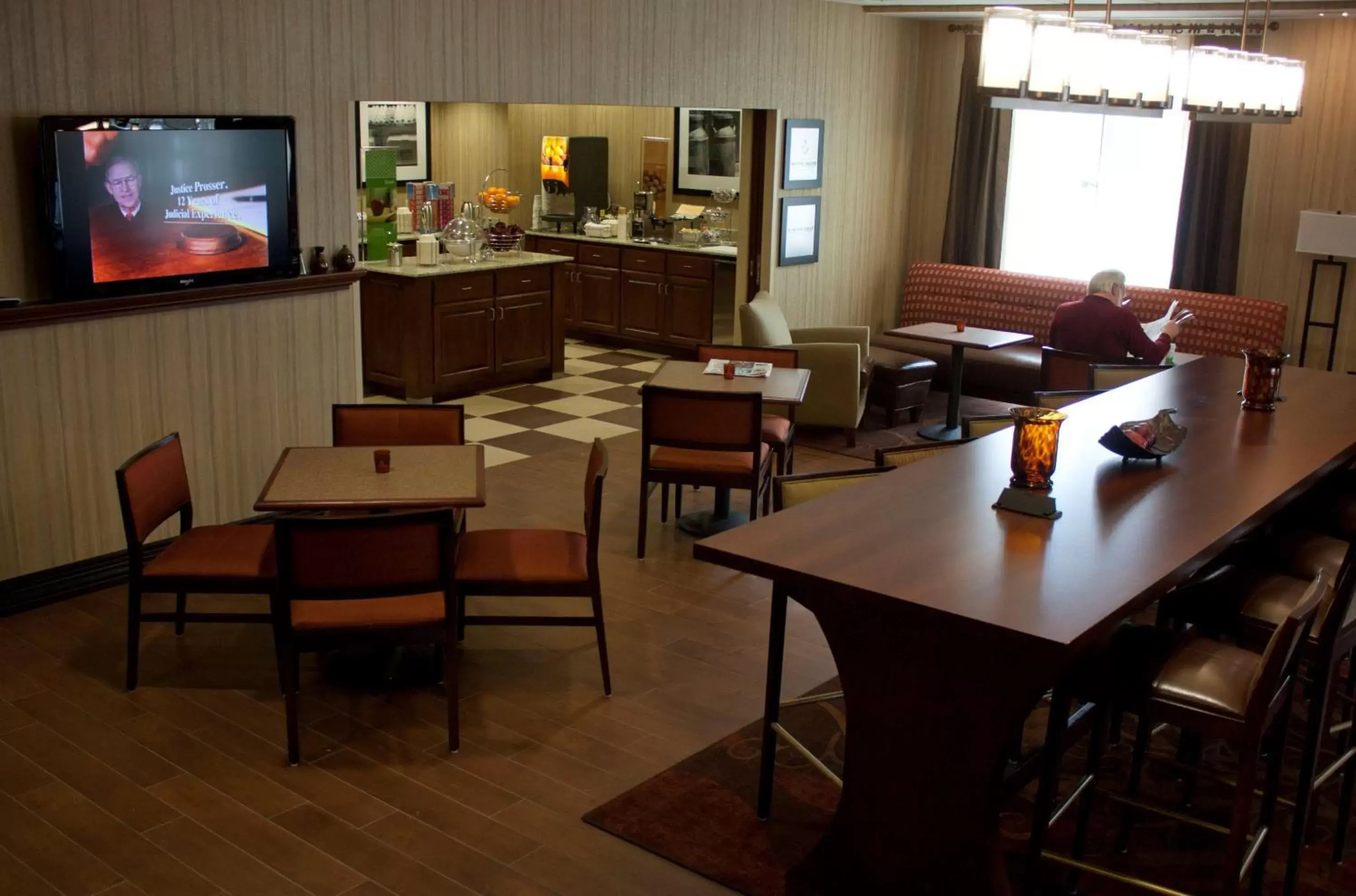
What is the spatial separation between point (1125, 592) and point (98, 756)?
3277mm

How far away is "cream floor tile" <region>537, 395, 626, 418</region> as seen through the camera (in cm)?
909

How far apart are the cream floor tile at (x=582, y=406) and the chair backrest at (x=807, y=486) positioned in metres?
4.91

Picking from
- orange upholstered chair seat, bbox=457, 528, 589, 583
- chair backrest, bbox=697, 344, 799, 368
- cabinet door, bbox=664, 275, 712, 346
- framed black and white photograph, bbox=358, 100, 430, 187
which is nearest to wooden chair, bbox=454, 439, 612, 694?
orange upholstered chair seat, bbox=457, 528, 589, 583

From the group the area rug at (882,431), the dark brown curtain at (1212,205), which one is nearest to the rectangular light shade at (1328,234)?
the dark brown curtain at (1212,205)

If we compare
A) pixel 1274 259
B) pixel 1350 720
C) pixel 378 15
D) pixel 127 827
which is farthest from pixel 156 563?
pixel 1274 259

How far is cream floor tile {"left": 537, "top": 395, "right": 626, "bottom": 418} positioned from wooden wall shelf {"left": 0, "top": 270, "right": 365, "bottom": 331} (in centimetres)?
268

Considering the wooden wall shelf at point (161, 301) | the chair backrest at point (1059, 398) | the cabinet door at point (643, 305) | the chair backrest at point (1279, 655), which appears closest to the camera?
the chair backrest at point (1279, 655)

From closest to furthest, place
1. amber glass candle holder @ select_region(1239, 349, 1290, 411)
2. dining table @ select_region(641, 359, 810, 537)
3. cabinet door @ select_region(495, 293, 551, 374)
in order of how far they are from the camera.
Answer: amber glass candle holder @ select_region(1239, 349, 1290, 411)
dining table @ select_region(641, 359, 810, 537)
cabinet door @ select_region(495, 293, 551, 374)

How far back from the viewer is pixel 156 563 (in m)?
4.65

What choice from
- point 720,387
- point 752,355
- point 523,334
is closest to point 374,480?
point 720,387

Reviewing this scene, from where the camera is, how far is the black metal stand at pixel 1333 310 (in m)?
8.77

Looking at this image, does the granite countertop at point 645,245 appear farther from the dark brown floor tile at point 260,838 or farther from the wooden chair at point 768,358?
the dark brown floor tile at point 260,838

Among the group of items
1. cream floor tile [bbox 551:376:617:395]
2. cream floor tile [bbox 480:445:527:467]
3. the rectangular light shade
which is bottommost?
cream floor tile [bbox 480:445:527:467]

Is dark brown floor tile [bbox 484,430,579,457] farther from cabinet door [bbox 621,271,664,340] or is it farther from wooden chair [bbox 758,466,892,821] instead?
wooden chair [bbox 758,466,892,821]
